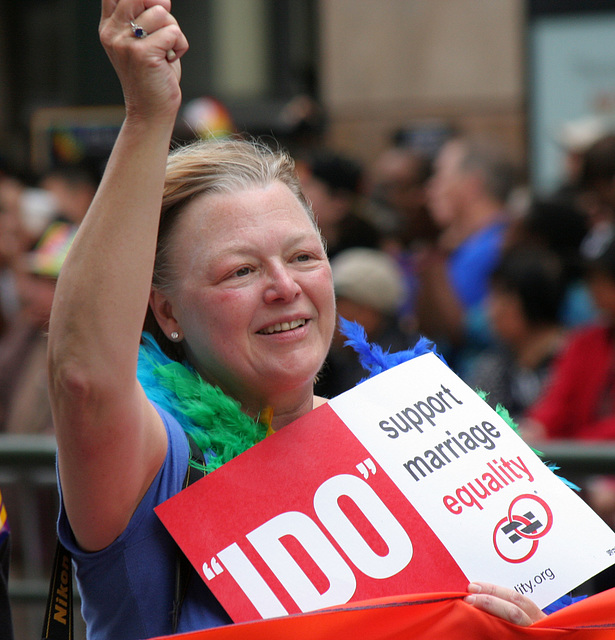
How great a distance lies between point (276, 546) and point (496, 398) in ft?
7.67

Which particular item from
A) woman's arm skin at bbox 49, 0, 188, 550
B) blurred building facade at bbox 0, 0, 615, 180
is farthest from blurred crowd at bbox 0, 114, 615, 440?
blurred building facade at bbox 0, 0, 615, 180

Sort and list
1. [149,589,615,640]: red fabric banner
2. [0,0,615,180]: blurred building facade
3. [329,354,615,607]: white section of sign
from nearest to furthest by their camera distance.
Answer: [149,589,615,640]: red fabric banner
[329,354,615,607]: white section of sign
[0,0,615,180]: blurred building facade

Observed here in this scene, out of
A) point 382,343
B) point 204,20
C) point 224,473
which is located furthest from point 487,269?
point 204,20

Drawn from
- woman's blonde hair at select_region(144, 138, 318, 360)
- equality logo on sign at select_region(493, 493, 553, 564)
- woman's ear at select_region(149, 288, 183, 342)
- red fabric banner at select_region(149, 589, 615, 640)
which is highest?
woman's blonde hair at select_region(144, 138, 318, 360)

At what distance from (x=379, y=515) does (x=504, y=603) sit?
263 millimetres

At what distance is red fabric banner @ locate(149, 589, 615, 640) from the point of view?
67.0 inches

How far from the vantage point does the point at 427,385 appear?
6.68 ft

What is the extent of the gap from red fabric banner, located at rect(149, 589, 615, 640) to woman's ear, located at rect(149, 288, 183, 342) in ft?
1.84

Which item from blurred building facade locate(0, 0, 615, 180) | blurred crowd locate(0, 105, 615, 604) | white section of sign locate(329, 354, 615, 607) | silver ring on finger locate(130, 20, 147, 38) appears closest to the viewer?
silver ring on finger locate(130, 20, 147, 38)

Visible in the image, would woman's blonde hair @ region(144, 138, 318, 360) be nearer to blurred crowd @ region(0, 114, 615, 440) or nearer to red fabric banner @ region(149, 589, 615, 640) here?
red fabric banner @ region(149, 589, 615, 640)

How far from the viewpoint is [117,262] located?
153 centimetres

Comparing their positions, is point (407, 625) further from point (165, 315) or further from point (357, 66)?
point (357, 66)

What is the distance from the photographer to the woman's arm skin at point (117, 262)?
1.53 m

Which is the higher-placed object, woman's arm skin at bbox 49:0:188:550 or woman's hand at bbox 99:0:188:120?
woman's hand at bbox 99:0:188:120
